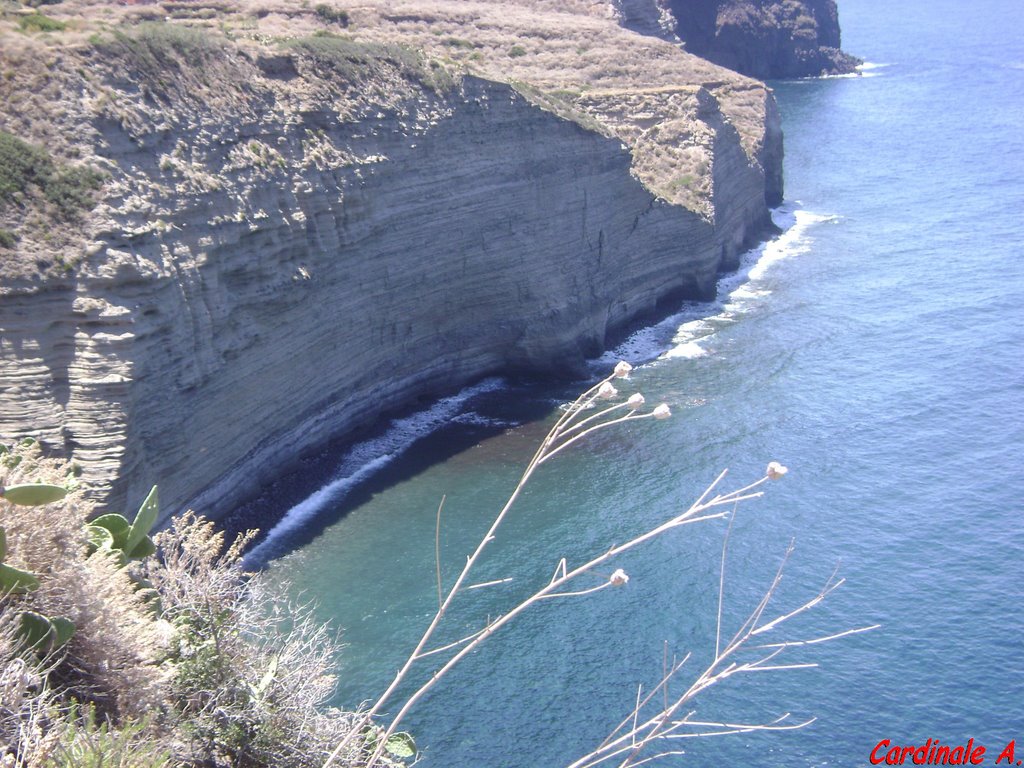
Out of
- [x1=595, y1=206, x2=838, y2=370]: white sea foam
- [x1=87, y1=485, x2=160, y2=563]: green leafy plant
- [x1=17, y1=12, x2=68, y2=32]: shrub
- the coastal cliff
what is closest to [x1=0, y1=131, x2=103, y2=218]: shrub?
the coastal cliff

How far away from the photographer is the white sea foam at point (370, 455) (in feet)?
107

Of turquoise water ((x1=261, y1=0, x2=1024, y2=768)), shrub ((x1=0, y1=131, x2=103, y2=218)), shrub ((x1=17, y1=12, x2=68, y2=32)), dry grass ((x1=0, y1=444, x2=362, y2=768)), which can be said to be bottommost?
turquoise water ((x1=261, y1=0, x2=1024, y2=768))

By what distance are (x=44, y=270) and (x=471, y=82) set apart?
2177cm

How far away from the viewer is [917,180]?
76688 millimetres

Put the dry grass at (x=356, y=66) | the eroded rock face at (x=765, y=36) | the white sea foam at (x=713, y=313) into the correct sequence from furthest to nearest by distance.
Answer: the eroded rock face at (x=765, y=36) < the white sea foam at (x=713, y=313) < the dry grass at (x=356, y=66)

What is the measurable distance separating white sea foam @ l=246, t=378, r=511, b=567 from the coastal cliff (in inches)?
40.9

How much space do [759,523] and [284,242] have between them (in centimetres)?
1846

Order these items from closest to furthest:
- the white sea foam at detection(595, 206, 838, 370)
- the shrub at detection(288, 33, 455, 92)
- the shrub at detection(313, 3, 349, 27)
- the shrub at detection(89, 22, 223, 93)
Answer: the shrub at detection(89, 22, 223, 93) → the shrub at detection(288, 33, 455, 92) → the white sea foam at detection(595, 206, 838, 370) → the shrub at detection(313, 3, 349, 27)

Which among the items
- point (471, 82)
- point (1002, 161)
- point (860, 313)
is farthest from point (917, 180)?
point (471, 82)

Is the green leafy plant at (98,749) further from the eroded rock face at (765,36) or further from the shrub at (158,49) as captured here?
the eroded rock face at (765,36)

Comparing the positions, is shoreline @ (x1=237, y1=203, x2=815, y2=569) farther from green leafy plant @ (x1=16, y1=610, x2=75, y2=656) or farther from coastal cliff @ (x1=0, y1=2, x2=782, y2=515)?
green leafy plant @ (x1=16, y1=610, x2=75, y2=656)

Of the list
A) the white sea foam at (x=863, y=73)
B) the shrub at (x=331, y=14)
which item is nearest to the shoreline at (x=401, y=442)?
the shrub at (x=331, y=14)

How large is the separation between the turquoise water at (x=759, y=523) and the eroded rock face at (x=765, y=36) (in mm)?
71657

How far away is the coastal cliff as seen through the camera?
1086 inches
